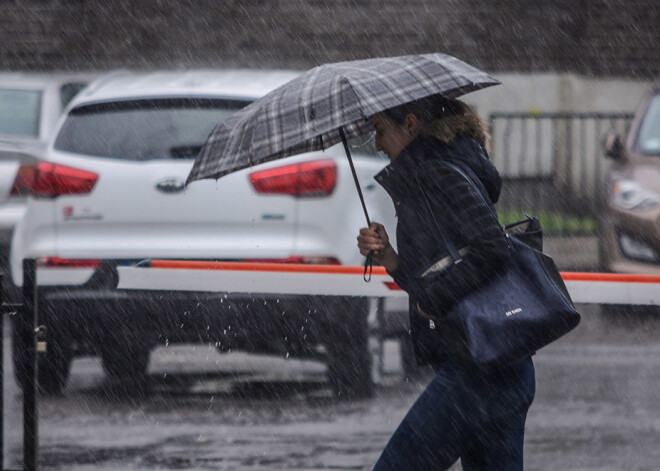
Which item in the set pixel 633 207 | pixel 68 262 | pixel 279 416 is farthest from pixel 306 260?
pixel 633 207

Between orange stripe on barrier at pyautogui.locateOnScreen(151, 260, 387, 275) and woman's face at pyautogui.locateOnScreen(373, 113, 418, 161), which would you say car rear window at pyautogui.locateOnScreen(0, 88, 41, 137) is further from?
woman's face at pyautogui.locateOnScreen(373, 113, 418, 161)

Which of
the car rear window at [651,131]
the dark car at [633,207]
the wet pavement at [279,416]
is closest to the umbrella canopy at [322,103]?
the wet pavement at [279,416]

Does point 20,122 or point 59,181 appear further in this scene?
point 20,122

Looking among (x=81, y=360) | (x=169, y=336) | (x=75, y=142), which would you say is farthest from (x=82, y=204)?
(x=81, y=360)

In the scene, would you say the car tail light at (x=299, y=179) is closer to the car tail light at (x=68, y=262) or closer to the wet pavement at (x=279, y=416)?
the car tail light at (x=68, y=262)

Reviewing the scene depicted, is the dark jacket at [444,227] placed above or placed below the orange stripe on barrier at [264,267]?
above

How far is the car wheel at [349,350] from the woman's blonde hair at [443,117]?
310 centimetres

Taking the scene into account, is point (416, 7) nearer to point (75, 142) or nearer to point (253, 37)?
point (253, 37)

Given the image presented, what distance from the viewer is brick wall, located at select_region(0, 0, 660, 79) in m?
17.3

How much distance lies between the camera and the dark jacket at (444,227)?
314 cm

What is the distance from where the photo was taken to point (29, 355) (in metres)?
4.38

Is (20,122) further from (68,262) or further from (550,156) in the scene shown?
(550,156)

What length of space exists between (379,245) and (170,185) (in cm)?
303

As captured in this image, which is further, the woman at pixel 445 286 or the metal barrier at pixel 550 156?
the metal barrier at pixel 550 156
